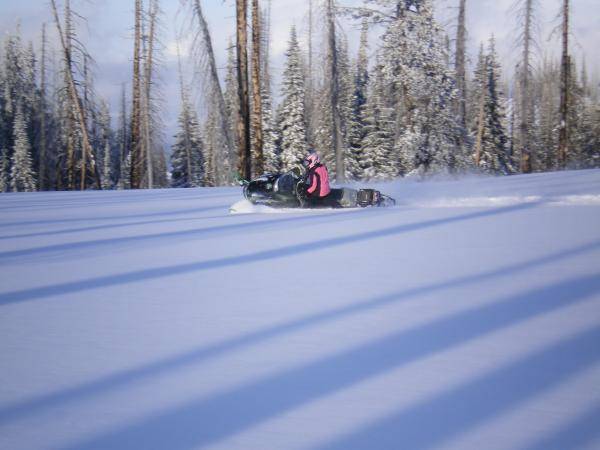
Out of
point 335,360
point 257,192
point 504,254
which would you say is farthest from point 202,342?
point 257,192

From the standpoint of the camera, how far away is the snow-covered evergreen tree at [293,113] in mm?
34531

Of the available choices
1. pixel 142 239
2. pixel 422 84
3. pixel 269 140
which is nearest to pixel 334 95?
pixel 422 84

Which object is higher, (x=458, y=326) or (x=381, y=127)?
(x=381, y=127)

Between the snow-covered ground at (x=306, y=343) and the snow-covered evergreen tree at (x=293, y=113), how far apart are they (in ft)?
96.6

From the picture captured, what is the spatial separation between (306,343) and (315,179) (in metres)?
6.52

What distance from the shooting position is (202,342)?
268cm

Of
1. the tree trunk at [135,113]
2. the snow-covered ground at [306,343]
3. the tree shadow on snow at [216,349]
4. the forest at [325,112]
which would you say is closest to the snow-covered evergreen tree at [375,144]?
the forest at [325,112]

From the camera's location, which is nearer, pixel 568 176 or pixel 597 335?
pixel 597 335

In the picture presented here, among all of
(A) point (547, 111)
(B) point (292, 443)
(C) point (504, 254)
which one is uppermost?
(A) point (547, 111)

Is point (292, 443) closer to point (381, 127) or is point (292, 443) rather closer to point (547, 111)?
point (381, 127)

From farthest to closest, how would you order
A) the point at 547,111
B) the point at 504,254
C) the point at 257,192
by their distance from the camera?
the point at 547,111 → the point at 257,192 → the point at 504,254

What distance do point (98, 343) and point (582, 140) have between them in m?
51.8

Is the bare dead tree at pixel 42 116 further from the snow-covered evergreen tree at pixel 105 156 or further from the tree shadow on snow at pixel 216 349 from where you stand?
the tree shadow on snow at pixel 216 349

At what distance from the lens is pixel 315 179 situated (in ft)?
29.3
